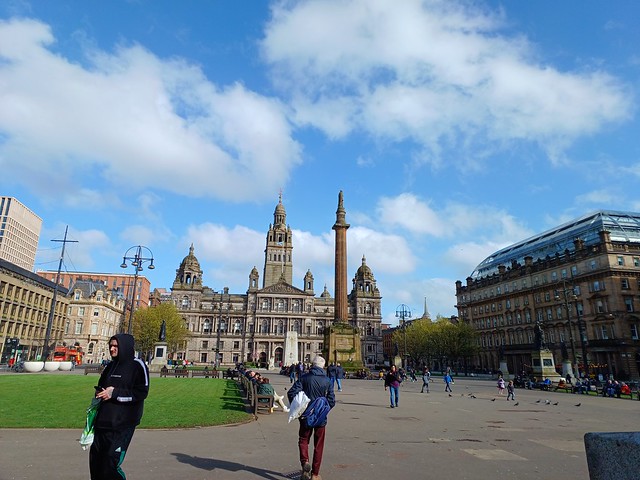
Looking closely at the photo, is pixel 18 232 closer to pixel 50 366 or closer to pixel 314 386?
pixel 50 366

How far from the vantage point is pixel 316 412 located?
22.9 ft

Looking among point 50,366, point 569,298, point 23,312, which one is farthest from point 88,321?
point 569,298

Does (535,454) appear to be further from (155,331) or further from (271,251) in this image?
(271,251)

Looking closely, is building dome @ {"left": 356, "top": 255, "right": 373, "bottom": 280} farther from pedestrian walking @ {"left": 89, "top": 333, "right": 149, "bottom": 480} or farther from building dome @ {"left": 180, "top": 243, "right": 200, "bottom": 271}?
pedestrian walking @ {"left": 89, "top": 333, "right": 149, "bottom": 480}

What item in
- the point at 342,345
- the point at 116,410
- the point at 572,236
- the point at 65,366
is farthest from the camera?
the point at 572,236

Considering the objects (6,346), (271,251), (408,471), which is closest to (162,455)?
(408,471)

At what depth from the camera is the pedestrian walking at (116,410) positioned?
190 inches

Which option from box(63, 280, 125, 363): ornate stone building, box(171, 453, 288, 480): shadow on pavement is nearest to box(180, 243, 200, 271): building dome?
box(63, 280, 125, 363): ornate stone building

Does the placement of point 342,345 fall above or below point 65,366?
above

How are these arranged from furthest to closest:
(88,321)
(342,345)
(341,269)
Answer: (88,321), (341,269), (342,345)

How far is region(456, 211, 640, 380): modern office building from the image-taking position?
53.2 meters

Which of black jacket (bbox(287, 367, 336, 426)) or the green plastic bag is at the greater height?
black jacket (bbox(287, 367, 336, 426))

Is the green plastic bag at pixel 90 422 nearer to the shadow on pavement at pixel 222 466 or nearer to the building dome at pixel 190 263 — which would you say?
the shadow on pavement at pixel 222 466

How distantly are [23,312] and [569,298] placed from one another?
255 feet
